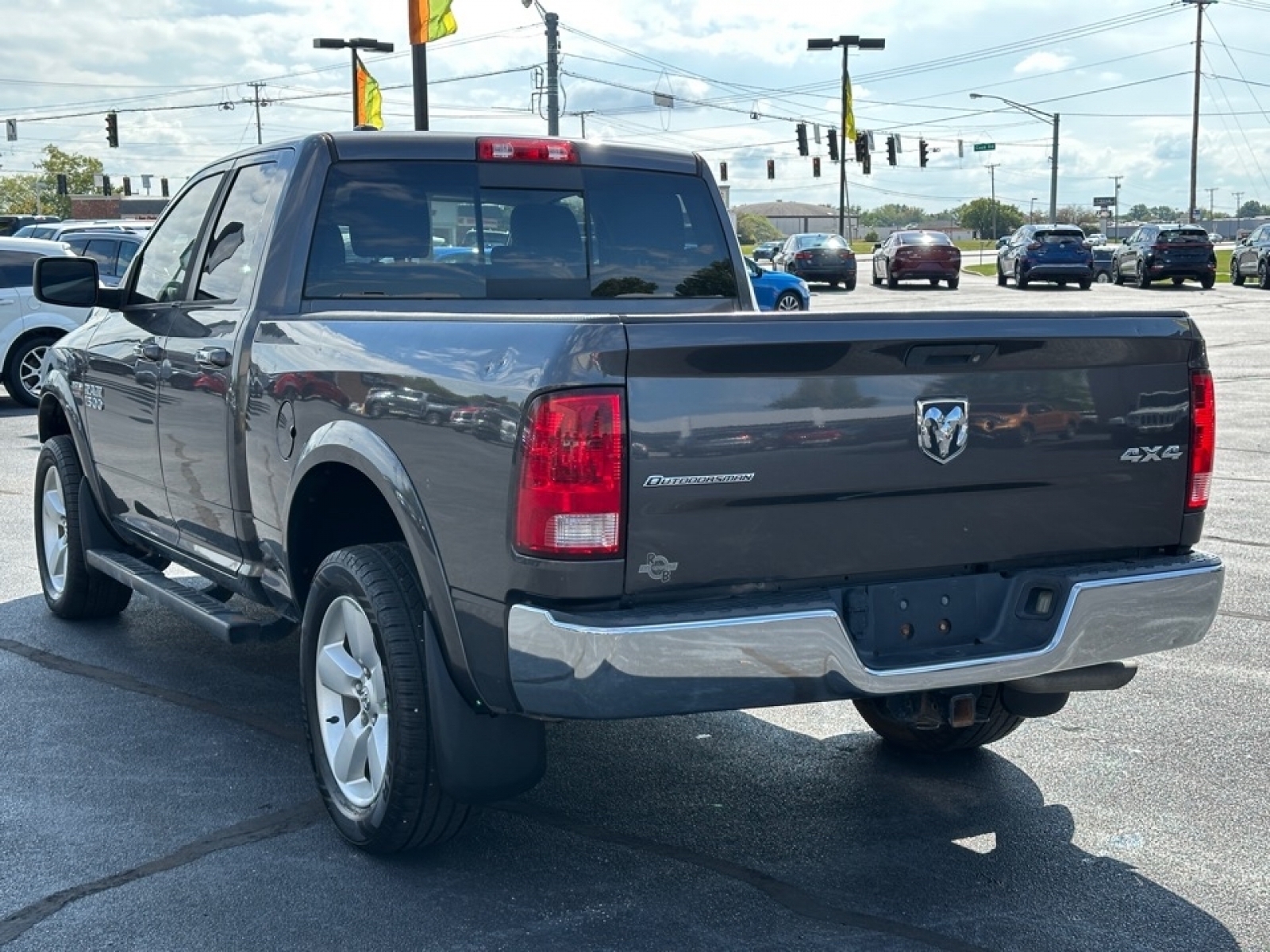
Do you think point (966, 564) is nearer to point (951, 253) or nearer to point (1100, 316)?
point (1100, 316)

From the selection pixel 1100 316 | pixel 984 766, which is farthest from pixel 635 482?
pixel 984 766

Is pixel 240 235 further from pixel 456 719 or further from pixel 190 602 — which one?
pixel 456 719

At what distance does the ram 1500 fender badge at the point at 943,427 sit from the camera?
383 centimetres

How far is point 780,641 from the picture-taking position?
3.61m

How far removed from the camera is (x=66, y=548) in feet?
23.1

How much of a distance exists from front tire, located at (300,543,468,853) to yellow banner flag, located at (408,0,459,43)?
16.9 metres

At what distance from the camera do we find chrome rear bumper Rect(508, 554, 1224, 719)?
3.52 meters

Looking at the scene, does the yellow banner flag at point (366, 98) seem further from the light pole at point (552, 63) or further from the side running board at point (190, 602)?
the side running board at point (190, 602)

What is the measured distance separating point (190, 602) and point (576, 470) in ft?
8.06

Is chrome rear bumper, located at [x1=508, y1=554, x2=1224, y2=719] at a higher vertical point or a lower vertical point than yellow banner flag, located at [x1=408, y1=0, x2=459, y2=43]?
lower

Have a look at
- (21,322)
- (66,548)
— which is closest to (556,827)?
(66,548)

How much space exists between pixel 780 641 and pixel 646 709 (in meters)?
0.34

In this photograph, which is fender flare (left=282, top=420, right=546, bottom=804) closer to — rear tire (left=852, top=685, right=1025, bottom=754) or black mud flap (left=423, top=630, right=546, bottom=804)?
black mud flap (left=423, top=630, right=546, bottom=804)

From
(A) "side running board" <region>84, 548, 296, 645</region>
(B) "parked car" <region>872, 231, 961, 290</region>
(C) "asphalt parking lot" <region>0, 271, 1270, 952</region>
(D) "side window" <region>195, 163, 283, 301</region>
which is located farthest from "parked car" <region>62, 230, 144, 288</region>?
(B) "parked car" <region>872, 231, 961, 290</region>
